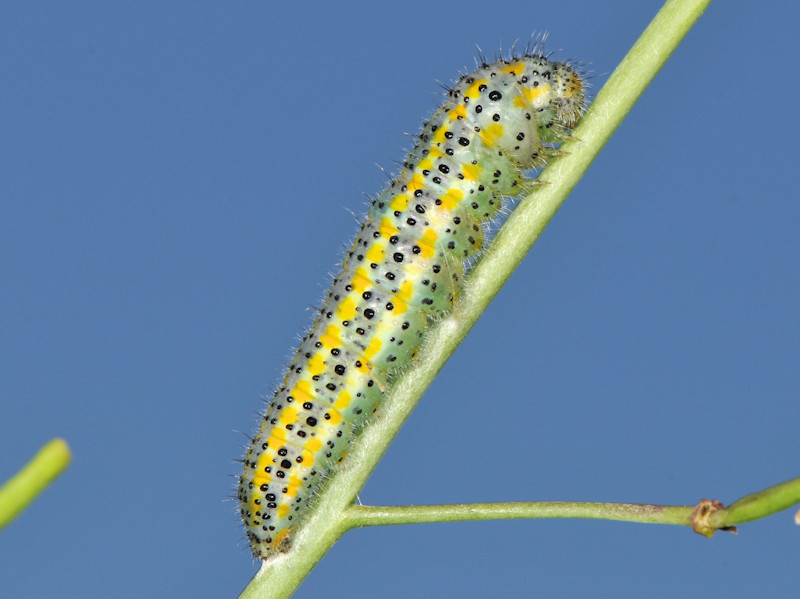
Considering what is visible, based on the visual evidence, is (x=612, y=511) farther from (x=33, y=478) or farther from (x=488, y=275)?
(x=33, y=478)

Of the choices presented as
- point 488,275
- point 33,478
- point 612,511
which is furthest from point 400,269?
point 33,478

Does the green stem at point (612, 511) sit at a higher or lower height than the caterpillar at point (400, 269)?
lower

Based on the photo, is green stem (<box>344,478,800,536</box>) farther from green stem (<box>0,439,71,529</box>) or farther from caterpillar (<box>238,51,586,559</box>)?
green stem (<box>0,439,71,529</box>)

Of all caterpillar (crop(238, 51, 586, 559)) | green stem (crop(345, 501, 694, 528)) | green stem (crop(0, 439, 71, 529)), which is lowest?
green stem (crop(0, 439, 71, 529))

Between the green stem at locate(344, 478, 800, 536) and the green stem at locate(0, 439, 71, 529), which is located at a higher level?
the green stem at locate(344, 478, 800, 536)

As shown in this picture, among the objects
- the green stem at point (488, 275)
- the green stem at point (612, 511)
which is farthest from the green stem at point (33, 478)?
the green stem at point (488, 275)

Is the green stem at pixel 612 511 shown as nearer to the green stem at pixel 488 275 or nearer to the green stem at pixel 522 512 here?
the green stem at pixel 522 512

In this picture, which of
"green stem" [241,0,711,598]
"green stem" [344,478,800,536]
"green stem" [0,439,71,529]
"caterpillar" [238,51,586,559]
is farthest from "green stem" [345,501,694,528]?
"green stem" [0,439,71,529]
